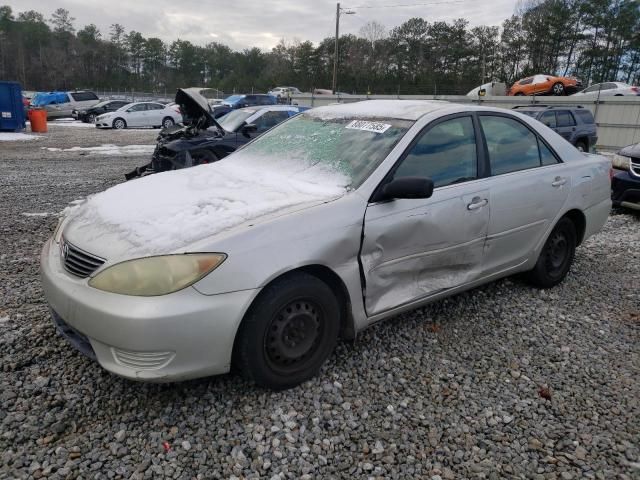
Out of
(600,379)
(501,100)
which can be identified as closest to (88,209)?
(600,379)

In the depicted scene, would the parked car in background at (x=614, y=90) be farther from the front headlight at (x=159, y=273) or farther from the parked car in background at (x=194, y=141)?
the front headlight at (x=159, y=273)

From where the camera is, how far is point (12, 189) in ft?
26.6

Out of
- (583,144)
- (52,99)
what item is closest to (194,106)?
(583,144)

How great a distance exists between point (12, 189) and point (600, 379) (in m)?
8.74

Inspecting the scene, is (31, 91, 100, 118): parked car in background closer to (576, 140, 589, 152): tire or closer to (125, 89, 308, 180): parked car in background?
(125, 89, 308, 180): parked car in background

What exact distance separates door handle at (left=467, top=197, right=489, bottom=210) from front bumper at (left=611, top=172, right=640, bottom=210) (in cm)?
509

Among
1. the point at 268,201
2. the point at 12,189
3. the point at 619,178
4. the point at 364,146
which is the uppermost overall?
the point at 364,146

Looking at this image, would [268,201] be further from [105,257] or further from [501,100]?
[501,100]

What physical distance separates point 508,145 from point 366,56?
65.6 m

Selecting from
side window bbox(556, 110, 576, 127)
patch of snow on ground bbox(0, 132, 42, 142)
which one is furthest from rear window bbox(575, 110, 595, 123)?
patch of snow on ground bbox(0, 132, 42, 142)

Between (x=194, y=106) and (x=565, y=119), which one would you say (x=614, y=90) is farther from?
(x=194, y=106)

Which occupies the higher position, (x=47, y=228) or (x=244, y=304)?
(x=244, y=304)

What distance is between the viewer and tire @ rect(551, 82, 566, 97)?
26516 millimetres

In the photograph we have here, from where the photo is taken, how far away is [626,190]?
7133 mm
